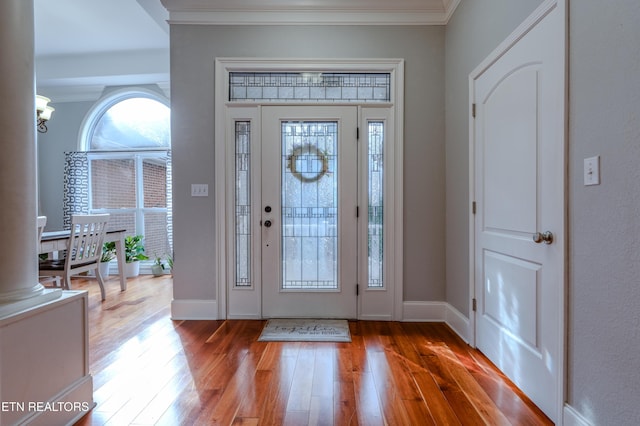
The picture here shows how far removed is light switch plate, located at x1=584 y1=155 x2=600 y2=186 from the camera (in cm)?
121

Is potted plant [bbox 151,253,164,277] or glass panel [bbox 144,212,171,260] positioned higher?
glass panel [bbox 144,212,171,260]

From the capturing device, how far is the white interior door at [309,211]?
8.95 feet

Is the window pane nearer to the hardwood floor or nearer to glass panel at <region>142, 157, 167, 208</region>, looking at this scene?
glass panel at <region>142, 157, 167, 208</region>

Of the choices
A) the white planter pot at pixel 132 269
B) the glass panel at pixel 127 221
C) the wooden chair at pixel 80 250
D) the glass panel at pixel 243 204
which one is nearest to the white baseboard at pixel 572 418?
the glass panel at pixel 243 204

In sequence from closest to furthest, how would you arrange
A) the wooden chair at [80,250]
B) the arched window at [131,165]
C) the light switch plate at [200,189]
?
the light switch plate at [200,189] < the wooden chair at [80,250] < the arched window at [131,165]

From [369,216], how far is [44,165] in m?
5.20

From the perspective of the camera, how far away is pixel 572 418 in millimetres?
1317

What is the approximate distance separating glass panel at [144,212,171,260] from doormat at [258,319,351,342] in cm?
296

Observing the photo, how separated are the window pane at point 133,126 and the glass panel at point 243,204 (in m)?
2.53

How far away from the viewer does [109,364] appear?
6.53ft

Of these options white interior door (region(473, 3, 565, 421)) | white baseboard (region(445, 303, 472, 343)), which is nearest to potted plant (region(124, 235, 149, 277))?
white baseboard (region(445, 303, 472, 343))

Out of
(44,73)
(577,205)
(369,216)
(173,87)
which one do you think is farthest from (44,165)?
(577,205)

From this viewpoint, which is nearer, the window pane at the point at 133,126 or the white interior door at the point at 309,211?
the white interior door at the point at 309,211

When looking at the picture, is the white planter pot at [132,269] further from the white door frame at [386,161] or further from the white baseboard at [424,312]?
the white baseboard at [424,312]
